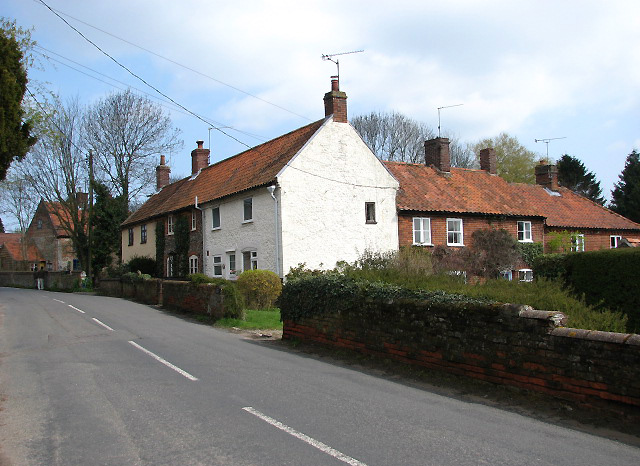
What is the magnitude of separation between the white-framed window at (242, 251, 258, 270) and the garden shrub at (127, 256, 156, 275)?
42.9 ft

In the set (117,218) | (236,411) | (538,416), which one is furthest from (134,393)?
(117,218)

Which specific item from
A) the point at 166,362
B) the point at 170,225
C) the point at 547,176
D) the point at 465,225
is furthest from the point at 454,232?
the point at 166,362

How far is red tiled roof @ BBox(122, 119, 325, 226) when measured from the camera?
27.5 m

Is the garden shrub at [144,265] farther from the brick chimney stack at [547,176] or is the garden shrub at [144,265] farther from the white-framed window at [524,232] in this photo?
the brick chimney stack at [547,176]

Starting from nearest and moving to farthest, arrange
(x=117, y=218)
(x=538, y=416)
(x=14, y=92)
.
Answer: (x=538, y=416) < (x=14, y=92) < (x=117, y=218)

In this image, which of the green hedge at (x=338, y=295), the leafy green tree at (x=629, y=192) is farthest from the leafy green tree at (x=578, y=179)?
the green hedge at (x=338, y=295)

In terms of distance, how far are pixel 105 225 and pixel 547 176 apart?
3580 cm

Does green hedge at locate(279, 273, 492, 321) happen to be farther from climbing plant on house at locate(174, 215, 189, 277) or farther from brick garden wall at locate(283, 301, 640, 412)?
climbing plant on house at locate(174, 215, 189, 277)

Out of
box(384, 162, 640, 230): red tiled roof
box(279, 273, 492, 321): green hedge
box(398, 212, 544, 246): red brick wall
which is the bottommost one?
box(279, 273, 492, 321): green hedge

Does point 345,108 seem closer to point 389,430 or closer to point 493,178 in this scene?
point 493,178

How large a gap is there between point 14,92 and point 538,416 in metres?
11.9

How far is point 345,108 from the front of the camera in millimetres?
27953

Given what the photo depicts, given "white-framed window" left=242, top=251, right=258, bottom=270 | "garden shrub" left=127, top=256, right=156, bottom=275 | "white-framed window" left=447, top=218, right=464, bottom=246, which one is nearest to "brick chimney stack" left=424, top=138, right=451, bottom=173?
"white-framed window" left=447, top=218, right=464, bottom=246

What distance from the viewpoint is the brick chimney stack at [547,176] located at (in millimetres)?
41656
